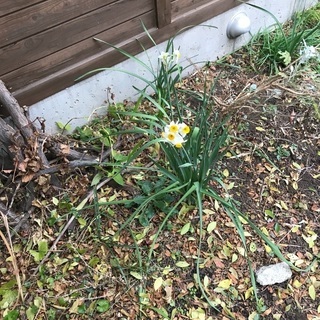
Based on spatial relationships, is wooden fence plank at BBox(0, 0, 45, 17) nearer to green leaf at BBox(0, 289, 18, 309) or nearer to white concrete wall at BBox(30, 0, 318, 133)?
white concrete wall at BBox(30, 0, 318, 133)

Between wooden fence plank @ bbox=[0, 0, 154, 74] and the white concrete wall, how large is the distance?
28 centimetres

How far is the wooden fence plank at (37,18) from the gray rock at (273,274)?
1.71m

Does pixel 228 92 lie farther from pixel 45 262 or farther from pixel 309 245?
pixel 45 262

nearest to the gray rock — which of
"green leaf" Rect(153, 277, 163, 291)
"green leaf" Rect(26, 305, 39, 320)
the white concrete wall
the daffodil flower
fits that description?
"green leaf" Rect(153, 277, 163, 291)

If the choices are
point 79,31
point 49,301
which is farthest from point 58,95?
point 49,301

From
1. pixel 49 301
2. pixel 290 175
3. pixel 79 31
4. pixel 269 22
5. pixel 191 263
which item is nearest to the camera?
pixel 49 301

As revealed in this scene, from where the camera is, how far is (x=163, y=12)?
8.78 ft

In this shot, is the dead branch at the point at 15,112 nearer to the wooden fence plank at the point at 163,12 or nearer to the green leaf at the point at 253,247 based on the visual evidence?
the wooden fence plank at the point at 163,12

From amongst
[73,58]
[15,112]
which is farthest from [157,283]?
[73,58]

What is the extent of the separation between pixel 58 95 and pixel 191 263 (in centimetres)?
126

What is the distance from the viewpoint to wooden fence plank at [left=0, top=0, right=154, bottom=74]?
2232 millimetres

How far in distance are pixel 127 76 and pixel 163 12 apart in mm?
469

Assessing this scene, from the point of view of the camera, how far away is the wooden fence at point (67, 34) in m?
2.18

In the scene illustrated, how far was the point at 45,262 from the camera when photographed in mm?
2172
